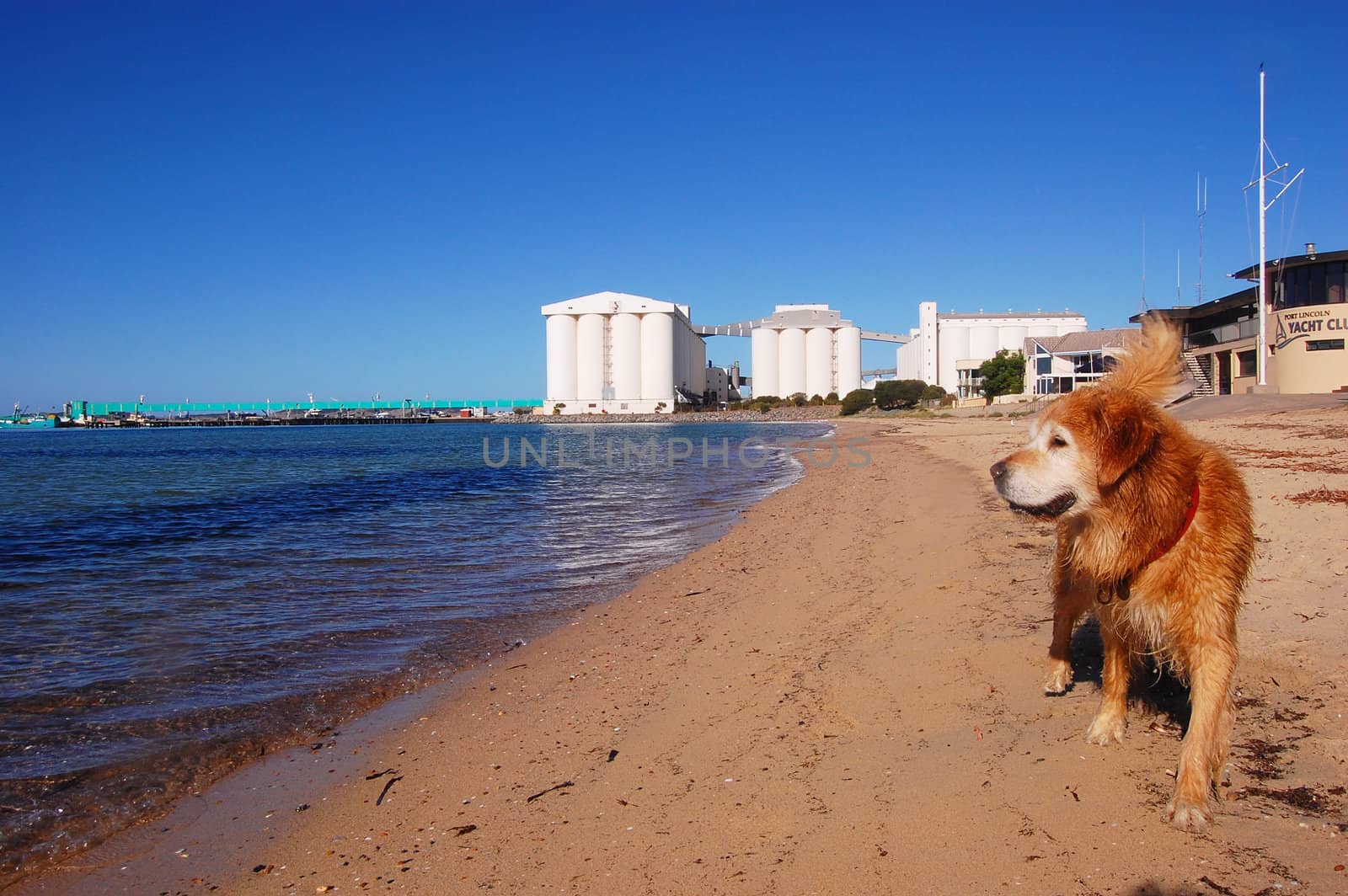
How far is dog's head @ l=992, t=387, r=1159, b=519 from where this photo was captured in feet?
8.99

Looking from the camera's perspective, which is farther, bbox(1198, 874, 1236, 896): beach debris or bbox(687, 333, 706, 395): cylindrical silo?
bbox(687, 333, 706, 395): cylindrical silo

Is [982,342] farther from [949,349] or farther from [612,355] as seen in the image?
[612,355]

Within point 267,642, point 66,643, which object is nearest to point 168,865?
point 267,642

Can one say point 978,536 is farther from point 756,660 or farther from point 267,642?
point 267,642

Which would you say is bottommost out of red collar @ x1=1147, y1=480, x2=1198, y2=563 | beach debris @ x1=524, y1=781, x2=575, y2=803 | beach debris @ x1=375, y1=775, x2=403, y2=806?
beach debris @ x1=375, y1=775, x2=403, y2=806

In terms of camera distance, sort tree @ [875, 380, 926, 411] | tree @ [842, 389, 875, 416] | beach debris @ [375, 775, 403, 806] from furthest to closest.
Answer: tree @ [842, 389, 875, 416], tree @ [875, 380, 926, 411], beach debris @ [375, 775, 403, 806]

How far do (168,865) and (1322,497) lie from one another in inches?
343

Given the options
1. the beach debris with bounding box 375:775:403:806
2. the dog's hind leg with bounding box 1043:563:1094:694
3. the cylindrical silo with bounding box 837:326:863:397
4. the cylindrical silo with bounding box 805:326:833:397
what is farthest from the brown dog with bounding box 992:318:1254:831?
the cylindrical silo with bounding box 805:326:833:397

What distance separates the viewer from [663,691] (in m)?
4.38

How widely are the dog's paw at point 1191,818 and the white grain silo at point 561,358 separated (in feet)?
356

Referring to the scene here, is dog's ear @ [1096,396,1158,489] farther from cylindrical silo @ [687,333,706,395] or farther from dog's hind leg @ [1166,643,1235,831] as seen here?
cylindrical silo @ [687,333,706,395]

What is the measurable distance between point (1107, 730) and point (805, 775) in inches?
48.2

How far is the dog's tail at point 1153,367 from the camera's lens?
308 centimetres

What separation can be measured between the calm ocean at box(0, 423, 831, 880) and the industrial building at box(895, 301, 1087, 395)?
294 ft
